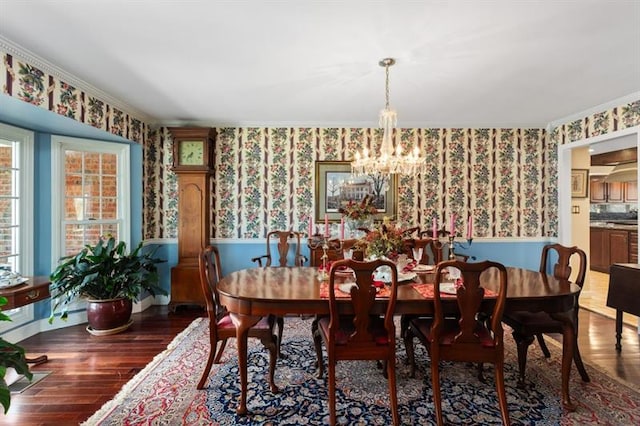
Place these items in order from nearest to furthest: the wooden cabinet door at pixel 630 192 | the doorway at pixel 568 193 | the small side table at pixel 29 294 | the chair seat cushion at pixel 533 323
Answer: the chair seat cushion at pixel 533 323
the small side table at pixel 29 294
the doorway at pixel 568 193
the wooden cabinet door at pixel 630 192

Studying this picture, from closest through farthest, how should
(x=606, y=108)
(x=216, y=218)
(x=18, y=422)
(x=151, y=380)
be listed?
(x=18, y=422) → (x=151, y=380) → (x=606, y=108) → (x=216, y=218)

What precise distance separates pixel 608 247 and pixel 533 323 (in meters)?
5.74

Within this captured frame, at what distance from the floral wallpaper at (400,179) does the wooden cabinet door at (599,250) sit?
9.53ft

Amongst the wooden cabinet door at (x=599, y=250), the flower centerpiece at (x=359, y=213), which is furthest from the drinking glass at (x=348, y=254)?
the wooden cabinet door at (x=599, y=250)

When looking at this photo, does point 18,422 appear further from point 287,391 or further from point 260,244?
point 260,244

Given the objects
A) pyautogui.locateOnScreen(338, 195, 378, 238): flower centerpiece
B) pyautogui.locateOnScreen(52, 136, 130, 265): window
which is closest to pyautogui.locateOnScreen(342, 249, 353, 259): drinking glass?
pyautogui.locateOnScreen(338, 195, 378, 238): flower centerpiece

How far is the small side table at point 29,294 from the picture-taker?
7.78 feet

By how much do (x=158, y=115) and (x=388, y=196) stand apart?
3206 millimetres

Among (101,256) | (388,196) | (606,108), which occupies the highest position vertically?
(606,108)

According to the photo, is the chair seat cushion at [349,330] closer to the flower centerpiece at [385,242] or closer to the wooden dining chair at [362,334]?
the wooden dining chair at [362,334]

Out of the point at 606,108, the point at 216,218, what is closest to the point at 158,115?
the point at 216,218

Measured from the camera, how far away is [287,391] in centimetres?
231

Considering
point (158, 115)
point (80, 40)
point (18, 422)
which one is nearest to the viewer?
point (18, 422)

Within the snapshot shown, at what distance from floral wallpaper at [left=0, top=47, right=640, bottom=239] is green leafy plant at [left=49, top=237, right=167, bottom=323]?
0.93 m
